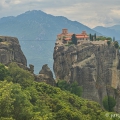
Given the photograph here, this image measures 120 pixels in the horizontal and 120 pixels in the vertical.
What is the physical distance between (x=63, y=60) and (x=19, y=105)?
39724mm

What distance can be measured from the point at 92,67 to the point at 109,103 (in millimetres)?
7471

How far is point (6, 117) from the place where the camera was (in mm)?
20062

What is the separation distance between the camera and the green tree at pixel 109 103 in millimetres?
56281

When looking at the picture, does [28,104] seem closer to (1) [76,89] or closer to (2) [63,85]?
(2) [63,85]

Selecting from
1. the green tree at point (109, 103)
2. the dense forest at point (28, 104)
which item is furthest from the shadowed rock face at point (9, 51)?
the green tree at point (109, 103)

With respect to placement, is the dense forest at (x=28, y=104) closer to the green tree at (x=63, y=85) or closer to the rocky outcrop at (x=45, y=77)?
the rocky outcrop at (x=45, y=77)

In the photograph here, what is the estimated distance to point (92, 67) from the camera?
2343 inches

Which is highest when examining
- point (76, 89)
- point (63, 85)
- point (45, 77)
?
point (45, 77)

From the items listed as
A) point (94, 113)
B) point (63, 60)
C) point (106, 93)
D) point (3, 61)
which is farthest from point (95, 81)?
point (94, 113)

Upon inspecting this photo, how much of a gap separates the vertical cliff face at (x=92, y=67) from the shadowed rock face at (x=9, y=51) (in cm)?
920

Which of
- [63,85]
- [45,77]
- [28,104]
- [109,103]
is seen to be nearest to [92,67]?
[63,85]

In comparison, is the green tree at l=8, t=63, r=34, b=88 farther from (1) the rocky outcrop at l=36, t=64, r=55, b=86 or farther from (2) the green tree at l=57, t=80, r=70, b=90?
(2) the green tree at l=57, t=80, r=70, b=90

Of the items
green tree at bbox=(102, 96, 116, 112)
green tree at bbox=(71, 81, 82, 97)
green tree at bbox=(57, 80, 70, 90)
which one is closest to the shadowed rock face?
green tree at bbox=(57, 80, 70, 90)

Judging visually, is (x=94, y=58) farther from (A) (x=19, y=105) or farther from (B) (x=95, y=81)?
(A) (x=19, y=105)
